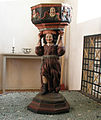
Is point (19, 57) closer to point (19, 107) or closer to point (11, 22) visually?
point (11, 22)

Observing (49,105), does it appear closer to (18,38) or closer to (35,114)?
(35,114)

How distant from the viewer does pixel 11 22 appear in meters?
3.54

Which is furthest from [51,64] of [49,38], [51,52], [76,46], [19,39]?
[19,39]

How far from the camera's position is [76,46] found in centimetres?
287

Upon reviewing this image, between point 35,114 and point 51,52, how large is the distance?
0.47 meters

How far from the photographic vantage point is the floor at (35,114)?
136 centimetres

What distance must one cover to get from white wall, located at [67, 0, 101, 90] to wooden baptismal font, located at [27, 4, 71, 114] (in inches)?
34.3

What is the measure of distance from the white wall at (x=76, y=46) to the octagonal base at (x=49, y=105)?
108 centimetres

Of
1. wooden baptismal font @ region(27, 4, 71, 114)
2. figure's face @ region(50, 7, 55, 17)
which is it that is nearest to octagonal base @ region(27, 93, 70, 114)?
wooden baptismal font @ region(27, 4, 71, 114)

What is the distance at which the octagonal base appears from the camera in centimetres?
144

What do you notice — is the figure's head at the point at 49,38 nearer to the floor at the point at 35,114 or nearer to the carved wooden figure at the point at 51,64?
the carved wooden figure at the point at 51,64

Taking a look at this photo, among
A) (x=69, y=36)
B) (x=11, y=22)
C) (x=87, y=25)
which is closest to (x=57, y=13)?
(x=87, y=25)

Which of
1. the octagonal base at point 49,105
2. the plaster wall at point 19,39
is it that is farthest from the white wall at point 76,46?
the octagonal base at point 49,105

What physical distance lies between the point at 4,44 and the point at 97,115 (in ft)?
8.14
